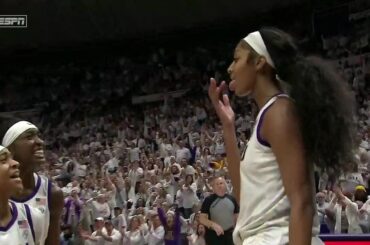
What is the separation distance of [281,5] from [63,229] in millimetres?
10239

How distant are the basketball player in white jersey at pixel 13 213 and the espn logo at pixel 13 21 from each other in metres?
19.1

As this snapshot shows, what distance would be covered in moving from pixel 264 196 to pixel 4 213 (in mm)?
1183

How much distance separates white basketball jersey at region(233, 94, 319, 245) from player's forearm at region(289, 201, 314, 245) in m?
0.09

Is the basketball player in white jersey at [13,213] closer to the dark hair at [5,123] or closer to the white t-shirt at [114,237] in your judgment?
the dark hair at [5,123]

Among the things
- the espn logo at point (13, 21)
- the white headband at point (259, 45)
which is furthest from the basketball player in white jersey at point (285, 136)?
the espn logo at point (13, 21)

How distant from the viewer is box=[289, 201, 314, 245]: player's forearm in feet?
7.55

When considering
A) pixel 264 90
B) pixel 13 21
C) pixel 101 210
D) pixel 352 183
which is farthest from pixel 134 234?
pixel 13 21

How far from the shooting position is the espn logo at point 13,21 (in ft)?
71.1

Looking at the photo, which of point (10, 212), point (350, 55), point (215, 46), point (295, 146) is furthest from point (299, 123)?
point (215, 46)

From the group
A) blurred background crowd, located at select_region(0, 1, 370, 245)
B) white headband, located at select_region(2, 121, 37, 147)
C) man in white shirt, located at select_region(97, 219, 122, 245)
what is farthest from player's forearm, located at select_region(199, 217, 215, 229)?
white headband, located at select_region(2, 121, 37, 147)

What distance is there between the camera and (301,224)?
2.31 m

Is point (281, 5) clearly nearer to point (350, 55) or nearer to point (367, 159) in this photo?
point (350, 55)

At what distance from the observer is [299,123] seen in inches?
93.1

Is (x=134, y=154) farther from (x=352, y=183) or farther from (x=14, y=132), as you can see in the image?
(x=14, y=132)
